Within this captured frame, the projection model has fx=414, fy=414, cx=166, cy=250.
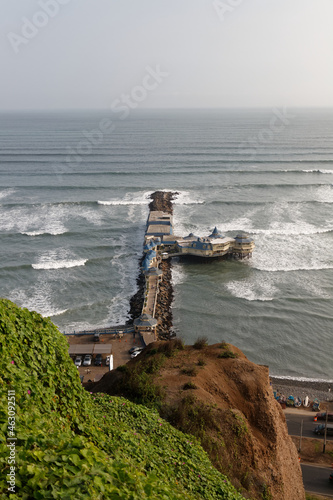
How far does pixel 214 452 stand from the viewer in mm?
15336

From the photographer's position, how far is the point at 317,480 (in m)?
21.8

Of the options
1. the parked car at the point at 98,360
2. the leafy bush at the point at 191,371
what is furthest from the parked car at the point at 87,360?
the leafy bush at the point at 191,371

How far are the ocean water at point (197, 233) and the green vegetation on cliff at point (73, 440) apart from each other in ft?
68.5

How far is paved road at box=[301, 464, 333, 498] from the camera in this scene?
20962 mm

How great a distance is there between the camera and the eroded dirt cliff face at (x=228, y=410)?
51.1 ft

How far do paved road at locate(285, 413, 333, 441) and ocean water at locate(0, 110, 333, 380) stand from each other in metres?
4.78

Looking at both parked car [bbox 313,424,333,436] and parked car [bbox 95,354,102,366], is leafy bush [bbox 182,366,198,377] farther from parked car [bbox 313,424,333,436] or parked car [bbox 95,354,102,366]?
parked car [bbox 95,354,102,366]

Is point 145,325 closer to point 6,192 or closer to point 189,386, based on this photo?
point 189,386

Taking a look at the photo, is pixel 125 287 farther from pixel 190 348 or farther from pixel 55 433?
pixel 55 433

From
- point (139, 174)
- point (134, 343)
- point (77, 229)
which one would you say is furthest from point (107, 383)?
point (139, 174)

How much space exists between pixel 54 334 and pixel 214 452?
25.0 feet

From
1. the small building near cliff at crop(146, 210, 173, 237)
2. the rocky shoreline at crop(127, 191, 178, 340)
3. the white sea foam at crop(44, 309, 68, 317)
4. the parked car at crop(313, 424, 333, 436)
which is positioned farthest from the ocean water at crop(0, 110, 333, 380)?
the parked car at crop(313, 424, 333, 436)

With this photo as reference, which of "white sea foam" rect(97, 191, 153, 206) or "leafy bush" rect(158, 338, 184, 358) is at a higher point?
"white sea foam" rect(97, 191, 153, 206)

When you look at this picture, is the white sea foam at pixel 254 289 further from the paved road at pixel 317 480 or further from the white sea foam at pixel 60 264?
the paved road at pixel 317 480
